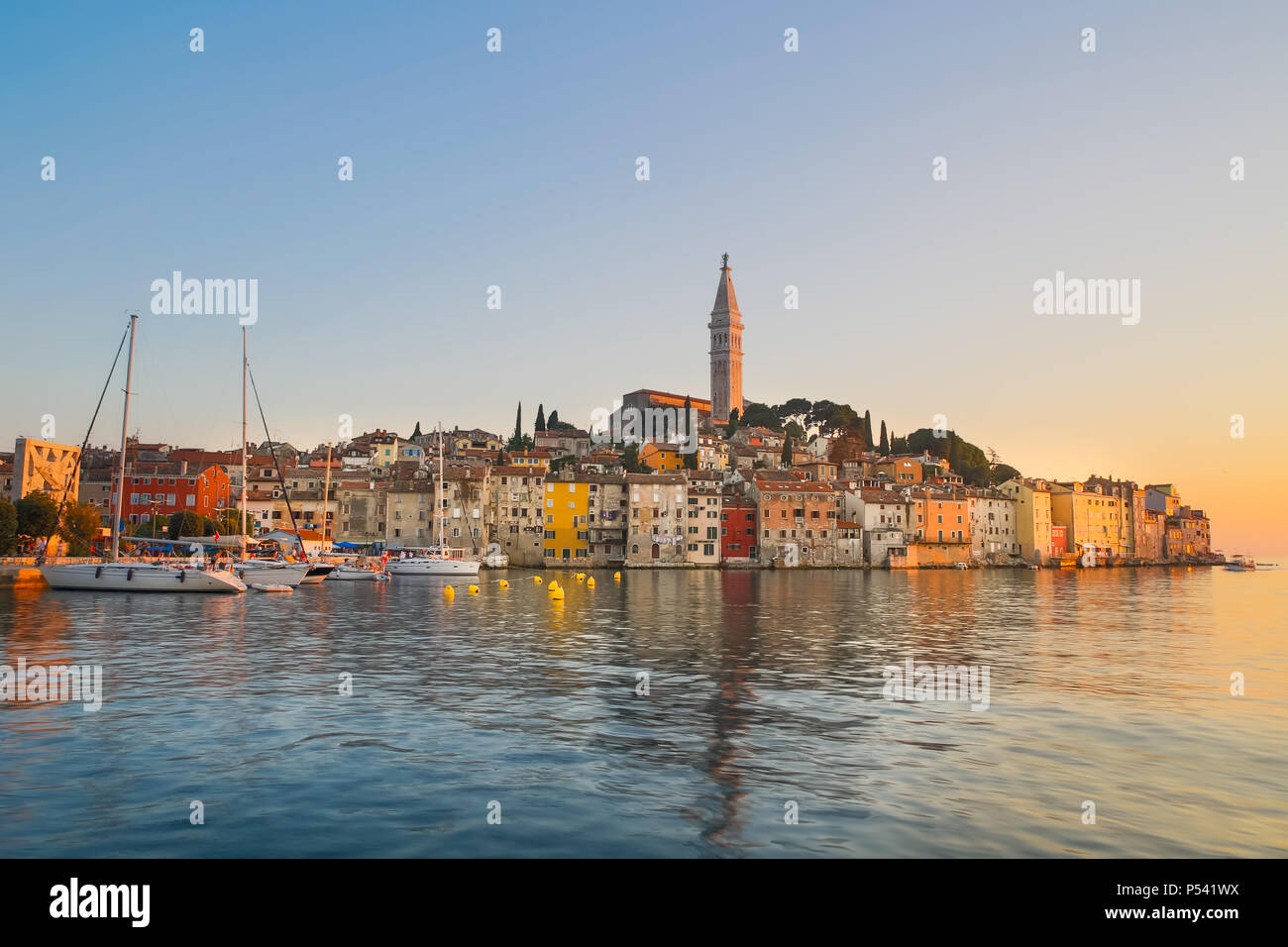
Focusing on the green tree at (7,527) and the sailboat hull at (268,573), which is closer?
the sailboat hull at (268,573)

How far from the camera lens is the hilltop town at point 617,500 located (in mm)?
83625

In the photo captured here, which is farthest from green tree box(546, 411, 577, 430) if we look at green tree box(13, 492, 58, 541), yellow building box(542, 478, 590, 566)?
green tree box(13, 492, 58, 541)

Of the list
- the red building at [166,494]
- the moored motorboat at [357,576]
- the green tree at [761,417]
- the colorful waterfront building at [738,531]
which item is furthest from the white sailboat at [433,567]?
the green tree at [761,417]

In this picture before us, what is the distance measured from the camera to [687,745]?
40.1 ft

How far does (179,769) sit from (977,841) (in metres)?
8.83

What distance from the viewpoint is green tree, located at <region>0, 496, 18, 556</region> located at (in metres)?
50.8

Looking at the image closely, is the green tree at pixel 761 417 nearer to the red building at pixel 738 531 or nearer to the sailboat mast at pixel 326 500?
the red building at pixel 738 531

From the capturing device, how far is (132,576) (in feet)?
136

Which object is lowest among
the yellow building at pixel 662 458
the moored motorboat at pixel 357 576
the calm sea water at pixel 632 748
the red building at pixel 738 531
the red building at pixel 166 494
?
the moored motorboat at pixel 357 576

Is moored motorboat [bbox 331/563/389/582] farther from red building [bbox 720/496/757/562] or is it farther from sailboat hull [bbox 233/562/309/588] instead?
red building [bbox 720/496/757/562]

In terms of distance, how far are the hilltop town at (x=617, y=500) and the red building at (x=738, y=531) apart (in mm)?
143

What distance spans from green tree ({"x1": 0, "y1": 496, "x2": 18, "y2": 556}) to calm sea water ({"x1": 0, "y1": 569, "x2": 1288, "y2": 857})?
2953 cm
